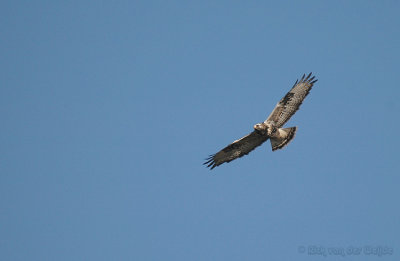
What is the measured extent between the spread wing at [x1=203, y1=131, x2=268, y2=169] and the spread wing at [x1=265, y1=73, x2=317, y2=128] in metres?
0.58

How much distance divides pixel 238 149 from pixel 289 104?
1.83 meters

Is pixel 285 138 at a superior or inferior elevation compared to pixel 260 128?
inferior

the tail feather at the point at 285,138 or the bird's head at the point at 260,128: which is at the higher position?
the bird's head at the point at 260,128

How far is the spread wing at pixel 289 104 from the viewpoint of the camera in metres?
15.9

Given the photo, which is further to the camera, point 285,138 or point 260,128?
point 285,138

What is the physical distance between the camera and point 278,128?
16047 mm

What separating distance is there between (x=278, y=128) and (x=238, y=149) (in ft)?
4.11

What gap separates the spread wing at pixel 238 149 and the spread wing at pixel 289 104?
0.58 meters

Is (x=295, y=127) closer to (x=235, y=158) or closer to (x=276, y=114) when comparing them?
(x=276, y=114)

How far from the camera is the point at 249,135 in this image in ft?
52.6

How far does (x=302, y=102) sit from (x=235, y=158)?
2.36 meters

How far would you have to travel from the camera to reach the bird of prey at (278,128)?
15.9m

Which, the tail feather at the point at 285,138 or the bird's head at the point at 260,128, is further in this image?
the tail feather at the point at 285,138

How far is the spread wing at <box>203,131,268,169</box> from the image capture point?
16.2 metres
